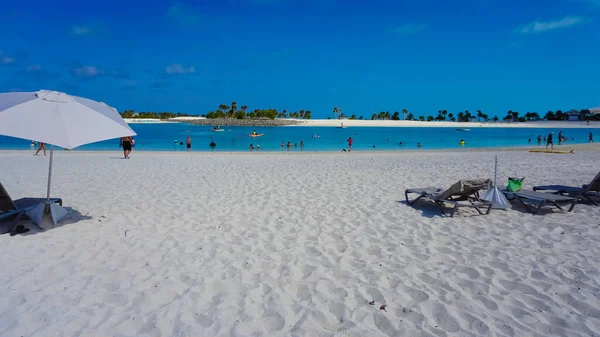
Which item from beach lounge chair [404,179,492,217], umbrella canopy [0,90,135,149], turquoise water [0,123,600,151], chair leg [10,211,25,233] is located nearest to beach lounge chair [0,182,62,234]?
chair leg [10,211,25,233]

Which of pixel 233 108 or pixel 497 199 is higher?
pixel 233 108

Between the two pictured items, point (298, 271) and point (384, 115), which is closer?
point (298, 271)

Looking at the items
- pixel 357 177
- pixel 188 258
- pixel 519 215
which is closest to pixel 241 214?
pixel 188 258

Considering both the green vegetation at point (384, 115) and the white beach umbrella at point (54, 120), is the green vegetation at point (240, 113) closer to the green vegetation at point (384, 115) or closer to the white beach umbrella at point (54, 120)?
the green vegetation at point (384, 115)

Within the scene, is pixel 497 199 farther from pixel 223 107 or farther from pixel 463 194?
pixel 223 107

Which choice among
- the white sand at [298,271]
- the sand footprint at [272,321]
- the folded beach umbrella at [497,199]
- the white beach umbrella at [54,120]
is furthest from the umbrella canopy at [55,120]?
the folded beach umbrella at [497,199]

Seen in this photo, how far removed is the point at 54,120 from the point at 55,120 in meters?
0.01

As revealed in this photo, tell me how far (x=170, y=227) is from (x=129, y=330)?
281 centimetres

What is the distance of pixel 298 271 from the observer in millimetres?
4117

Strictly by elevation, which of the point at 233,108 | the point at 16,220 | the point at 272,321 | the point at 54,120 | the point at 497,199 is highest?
the point at 233,108

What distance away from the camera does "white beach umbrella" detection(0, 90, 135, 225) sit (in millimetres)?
4449

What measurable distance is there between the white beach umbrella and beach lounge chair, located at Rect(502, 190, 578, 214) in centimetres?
672

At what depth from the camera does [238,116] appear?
15288cm

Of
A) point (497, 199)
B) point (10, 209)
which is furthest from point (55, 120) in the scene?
point (497, 199)
